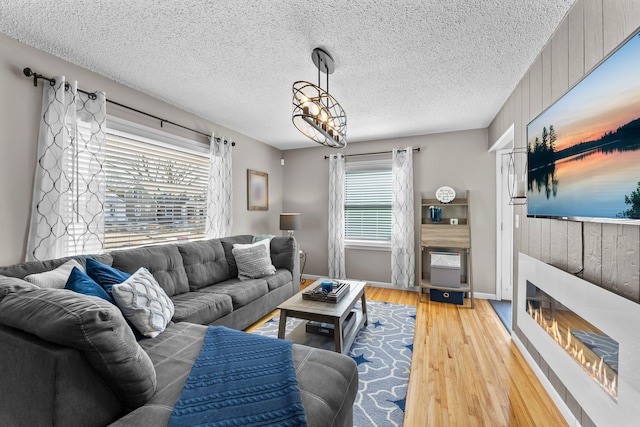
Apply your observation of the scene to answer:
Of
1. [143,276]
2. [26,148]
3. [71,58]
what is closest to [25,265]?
[143,276]

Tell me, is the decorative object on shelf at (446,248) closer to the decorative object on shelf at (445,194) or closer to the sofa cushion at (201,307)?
the decorative object on shelf at (445,194)

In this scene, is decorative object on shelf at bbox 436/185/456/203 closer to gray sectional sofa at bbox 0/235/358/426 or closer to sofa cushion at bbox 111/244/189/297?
gray sectional sofa at bbox 0/235/358/426

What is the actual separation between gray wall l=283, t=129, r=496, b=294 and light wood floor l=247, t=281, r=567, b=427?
1298 millimetres

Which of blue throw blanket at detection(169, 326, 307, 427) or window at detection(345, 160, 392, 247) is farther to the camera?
window at detection(345, 160, 392, 247)

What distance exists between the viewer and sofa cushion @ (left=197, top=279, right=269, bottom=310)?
8.78 ft

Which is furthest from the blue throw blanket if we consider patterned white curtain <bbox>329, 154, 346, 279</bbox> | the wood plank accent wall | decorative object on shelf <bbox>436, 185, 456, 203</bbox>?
decorative object on shelf <bbox>436, 185, 456, 203</bbox>

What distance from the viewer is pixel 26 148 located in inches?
80.8

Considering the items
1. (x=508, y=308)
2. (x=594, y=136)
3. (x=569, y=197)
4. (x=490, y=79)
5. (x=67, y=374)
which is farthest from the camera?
(x=508, y=308)

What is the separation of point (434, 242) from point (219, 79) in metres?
3.33

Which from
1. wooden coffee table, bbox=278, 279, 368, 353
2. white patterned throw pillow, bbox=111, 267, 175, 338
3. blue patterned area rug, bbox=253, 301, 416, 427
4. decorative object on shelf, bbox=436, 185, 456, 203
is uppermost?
decorative object on shelf, bbox=436, 185, 456, 203

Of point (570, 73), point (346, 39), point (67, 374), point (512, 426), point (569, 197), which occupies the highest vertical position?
point (346, 39)

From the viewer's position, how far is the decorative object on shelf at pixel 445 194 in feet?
13.0

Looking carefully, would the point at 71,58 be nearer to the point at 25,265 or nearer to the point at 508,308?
the point at 25,265

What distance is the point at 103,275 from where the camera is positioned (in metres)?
1.85
